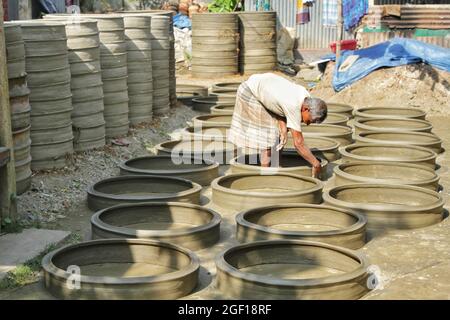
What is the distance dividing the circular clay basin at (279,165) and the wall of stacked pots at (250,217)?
15 millimetres

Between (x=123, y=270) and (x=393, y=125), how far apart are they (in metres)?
7.33

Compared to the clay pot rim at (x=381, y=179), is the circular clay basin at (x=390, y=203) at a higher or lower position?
lower

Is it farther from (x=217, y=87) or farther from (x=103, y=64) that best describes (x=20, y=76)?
(x=217, y=87)

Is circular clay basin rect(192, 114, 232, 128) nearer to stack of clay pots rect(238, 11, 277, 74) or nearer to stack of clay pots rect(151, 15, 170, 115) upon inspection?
stack of clay pots rect(151, 15, 170, 115)

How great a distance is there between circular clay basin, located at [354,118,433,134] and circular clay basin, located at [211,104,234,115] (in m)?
2.16

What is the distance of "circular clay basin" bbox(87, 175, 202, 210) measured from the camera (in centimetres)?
838

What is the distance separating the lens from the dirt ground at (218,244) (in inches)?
243

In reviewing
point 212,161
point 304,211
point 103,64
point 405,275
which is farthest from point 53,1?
point 405,275

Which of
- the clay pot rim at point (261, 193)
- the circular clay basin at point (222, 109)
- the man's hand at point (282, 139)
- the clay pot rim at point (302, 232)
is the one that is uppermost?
the man's hand at point (282, 139)

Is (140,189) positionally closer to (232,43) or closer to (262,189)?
(262,189)

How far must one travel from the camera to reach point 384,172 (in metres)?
9.94

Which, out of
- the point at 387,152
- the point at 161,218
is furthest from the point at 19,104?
the point at 387,152

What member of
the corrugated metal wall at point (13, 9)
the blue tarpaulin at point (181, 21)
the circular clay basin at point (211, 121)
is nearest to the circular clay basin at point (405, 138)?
the circular clay basin at point (211, 121)

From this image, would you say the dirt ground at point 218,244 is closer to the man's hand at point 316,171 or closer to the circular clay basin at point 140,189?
the circular clay basin at point 140,189
